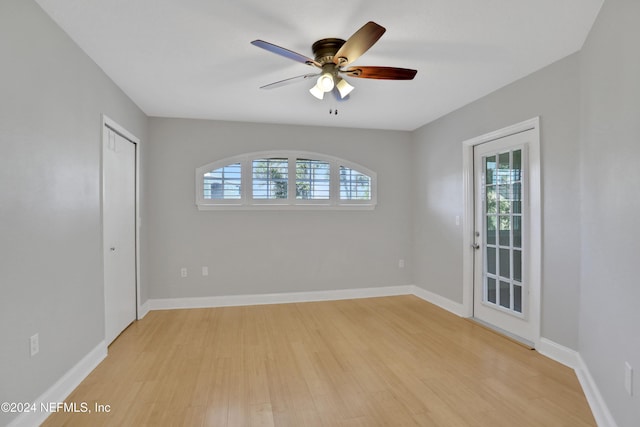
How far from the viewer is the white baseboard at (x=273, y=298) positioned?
14.1ft

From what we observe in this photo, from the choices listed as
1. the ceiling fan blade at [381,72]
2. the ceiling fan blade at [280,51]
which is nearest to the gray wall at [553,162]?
the ceiling fan blade at [381,72]

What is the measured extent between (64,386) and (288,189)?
3.15 metres

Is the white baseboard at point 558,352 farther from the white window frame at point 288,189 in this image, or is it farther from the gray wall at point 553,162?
the white window frame at point 288,189

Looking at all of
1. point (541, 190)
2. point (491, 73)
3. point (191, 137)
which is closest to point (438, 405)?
point (541, 190)

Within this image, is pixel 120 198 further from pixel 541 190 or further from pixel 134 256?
pixel 541 190

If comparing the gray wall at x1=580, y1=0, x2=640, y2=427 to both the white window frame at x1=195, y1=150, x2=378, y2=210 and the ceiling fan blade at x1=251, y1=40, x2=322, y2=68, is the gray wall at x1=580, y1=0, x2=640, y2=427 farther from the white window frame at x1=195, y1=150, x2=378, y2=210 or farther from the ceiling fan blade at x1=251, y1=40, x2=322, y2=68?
the white window frame at x1=195, y1=150, x2=378, y2=210

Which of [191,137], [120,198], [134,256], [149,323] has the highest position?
[191,137]

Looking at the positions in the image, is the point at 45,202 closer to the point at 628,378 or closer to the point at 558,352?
the point at 628,378

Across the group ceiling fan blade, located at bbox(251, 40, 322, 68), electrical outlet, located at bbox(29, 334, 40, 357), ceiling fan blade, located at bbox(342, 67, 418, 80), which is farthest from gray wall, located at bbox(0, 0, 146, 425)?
ceiling fan blade, located at bbox(342, 67, 418, 80)

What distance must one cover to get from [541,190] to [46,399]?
12.9 ft

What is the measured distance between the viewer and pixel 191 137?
440cm

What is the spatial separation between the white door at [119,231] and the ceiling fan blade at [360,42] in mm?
2208

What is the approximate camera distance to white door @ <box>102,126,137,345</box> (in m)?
3.00

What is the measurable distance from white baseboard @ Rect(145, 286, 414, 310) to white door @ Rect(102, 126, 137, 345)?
0.54 meters
